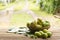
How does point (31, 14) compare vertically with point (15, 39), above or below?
above

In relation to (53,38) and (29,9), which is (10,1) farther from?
(53,38)

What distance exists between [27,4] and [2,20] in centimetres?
42

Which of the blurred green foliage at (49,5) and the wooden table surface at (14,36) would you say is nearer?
the wooden table surface at (14,36)

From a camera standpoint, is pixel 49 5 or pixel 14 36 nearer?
pixel 14 36

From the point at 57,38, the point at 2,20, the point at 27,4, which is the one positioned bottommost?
the point at 57,38

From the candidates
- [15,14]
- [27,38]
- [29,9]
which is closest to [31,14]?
[29,9]

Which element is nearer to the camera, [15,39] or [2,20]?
[15,39]

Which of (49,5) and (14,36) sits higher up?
(49,5)

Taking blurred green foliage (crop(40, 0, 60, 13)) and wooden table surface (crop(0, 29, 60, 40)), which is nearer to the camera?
wooden table surface (crop(0, 29, 60, 40))

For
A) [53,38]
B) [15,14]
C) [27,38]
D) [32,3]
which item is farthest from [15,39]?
[32,3]

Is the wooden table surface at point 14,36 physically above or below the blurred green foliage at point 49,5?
below

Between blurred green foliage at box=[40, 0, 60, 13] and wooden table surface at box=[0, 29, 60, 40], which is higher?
blurred green foliage at box=[40, 0, 60, 13]

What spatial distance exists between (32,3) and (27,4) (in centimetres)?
7

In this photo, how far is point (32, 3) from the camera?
241cm
